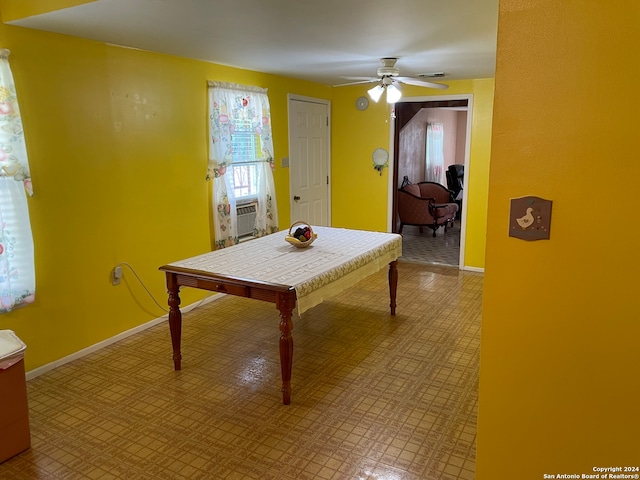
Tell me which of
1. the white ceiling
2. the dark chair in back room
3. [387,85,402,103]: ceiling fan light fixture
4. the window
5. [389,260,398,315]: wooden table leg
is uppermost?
the white ceiling

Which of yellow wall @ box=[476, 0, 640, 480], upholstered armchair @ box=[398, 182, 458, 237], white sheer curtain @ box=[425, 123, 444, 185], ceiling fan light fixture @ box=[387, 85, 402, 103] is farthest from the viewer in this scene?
white sheer curtain @ box=[425, 123, 444, 185]

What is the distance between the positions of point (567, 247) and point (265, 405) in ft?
6.59

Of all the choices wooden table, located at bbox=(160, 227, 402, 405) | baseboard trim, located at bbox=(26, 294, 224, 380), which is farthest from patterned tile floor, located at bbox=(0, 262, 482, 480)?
wooden table, located at bbox=(160, 227, 402, 405)

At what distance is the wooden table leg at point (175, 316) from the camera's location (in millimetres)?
3006

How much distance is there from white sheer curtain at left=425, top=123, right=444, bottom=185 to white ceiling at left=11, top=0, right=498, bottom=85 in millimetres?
4658

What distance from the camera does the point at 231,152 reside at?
449 cm

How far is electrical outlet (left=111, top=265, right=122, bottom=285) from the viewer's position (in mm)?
3566

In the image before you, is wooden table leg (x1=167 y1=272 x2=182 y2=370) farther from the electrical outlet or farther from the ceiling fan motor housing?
the ceiling fan motor housing

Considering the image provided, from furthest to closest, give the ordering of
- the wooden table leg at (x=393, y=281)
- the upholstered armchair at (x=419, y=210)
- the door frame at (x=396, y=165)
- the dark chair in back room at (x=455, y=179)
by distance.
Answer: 1. the dark chair in back room at (x=455, y=179)
2. the upholstered armchair at (x=419, y=210)
3. the door frame at (x=396, y=165)
4. the wooden table leg at (x=393, y=281)

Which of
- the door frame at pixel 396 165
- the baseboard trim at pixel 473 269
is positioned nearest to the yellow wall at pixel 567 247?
the door frame at pixel 396 165

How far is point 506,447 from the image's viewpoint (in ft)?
4.83

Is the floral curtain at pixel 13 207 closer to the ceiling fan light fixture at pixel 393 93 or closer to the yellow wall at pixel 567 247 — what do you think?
the ceiling fan light fixture at pixel 393 93

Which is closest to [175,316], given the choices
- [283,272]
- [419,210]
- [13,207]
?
[283,272]

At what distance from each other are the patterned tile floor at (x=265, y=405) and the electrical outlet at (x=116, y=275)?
0.48m
